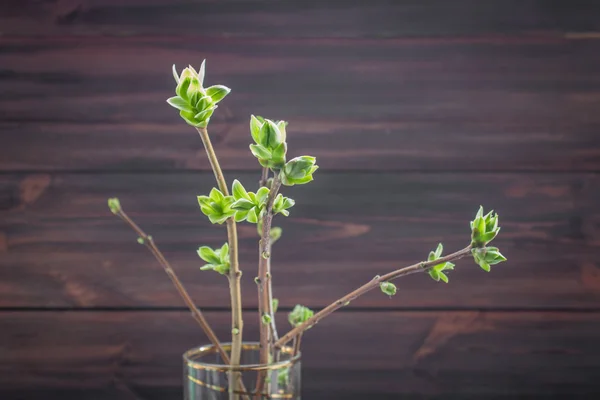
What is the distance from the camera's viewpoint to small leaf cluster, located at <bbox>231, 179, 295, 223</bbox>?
17.7 inches

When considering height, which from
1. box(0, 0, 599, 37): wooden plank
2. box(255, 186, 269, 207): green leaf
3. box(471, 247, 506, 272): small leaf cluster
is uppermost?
box(0, 0, 599, 37): wooden plank

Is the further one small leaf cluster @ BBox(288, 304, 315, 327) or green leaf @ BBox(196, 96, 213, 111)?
small leaf cluster @ BBox(288, 304, 315, 327)

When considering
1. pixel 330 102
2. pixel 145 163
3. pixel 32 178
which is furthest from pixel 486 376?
pixel 32 178

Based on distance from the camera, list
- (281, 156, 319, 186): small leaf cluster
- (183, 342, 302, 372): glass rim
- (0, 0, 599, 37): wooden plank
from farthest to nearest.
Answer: (0, 0, 599, 37): wooden plank → (183, 342, 302, 372): glass rim → (281, 156, 319, 186): small leaf cluster

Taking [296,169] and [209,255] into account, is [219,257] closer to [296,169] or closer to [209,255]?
[209,255]

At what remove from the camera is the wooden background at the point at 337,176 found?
32.5 inches

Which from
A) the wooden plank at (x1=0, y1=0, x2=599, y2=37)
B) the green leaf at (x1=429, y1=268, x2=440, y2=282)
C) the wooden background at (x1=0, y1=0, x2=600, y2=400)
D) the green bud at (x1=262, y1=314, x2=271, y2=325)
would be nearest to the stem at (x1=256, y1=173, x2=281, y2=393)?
the green bud at (x1=262, y1=314, x2=271, y2=325)

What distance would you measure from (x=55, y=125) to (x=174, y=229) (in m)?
0.22

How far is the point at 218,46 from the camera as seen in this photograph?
829 millimetres

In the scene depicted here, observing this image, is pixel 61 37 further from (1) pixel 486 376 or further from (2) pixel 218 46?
(1) pixel 486 376

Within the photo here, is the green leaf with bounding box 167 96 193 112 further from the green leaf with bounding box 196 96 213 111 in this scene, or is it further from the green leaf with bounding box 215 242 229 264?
the green leaf with bounding box 215 242 229 264

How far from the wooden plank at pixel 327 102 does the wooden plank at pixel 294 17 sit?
18mm

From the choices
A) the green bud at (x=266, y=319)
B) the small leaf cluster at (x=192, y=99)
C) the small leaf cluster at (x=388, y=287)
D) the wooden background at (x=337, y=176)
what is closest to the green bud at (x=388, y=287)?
the small leaf cluster at (x=388, y=287)

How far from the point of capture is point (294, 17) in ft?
2.71
